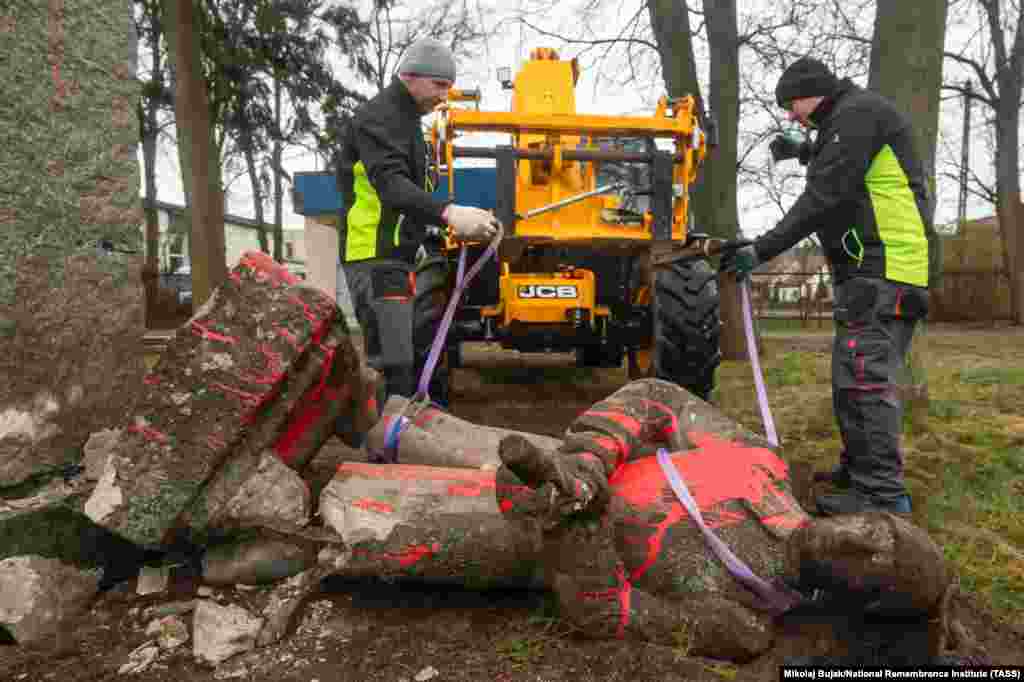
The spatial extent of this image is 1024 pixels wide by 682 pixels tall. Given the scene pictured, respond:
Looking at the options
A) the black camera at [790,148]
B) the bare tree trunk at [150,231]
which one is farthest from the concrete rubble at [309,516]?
the bare tree trunk at [150,231]

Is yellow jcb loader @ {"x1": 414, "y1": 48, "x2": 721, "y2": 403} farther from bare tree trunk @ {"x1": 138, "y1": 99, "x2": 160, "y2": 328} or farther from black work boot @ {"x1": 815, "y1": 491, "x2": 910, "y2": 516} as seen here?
bare tree trunk @ {"x1": 138, "y1": 99, "x2": 160, "y2": 328}

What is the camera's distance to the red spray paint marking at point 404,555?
200cm

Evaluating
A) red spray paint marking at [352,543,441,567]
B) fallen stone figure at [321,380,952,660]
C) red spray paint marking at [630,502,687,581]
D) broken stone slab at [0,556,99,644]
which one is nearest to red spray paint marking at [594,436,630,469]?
fallen stone figure at [321,380,952,660]

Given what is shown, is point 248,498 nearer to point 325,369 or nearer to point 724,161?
point 325,369

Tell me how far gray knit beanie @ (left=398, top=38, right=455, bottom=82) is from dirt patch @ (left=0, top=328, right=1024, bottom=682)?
2.06m

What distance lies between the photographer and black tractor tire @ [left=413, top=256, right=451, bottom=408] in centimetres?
440

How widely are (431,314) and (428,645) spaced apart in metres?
2.78

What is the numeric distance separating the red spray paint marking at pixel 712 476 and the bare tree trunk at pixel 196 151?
7045 millimetres

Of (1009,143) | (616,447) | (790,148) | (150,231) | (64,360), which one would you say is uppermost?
(1009,143)

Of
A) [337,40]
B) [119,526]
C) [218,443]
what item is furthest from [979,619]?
[337,40]

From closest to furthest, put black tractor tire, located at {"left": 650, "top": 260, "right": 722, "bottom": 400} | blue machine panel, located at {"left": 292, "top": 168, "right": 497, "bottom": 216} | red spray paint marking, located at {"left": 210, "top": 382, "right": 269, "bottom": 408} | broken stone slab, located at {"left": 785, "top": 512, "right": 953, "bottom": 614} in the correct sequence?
1. broken stone slab, located at {"left": 785, "top": 512, "right": 953, "bottom": 614}
2. red spray paint marking, located at {"left": 210, "top": 382, "right": 269, "bottom": 408}
3. black tractor tire, located at {"left": 650, "top": 260, "right": 722, "bottom": 400}
4. blue machine panel, located at {"left": 292, "top": 168, "right": 497, "bottom": 216}

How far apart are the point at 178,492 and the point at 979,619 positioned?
2.35 m

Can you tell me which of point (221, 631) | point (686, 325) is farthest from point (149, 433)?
point (686, 325)

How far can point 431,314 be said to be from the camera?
4465 millimetres
